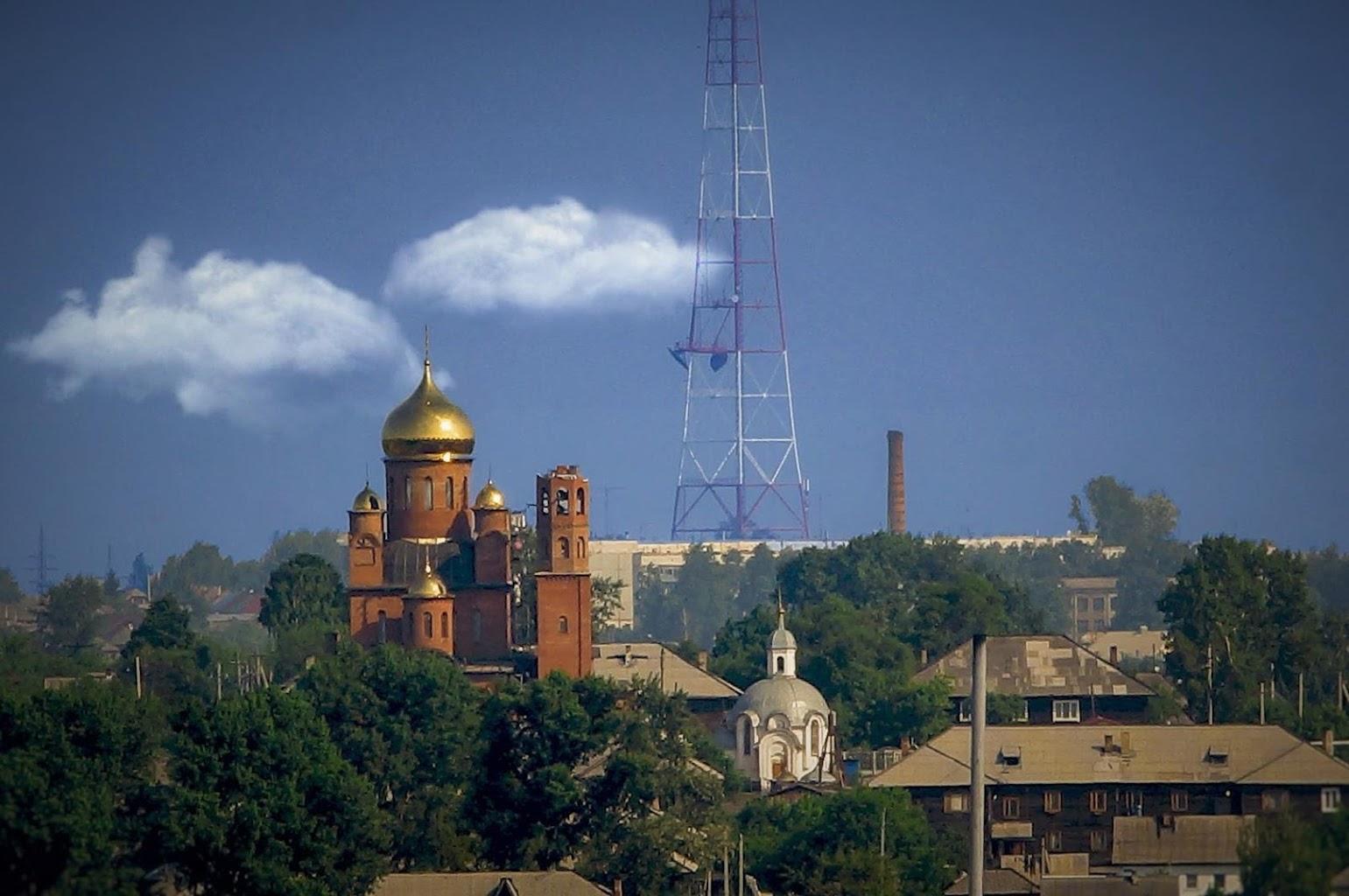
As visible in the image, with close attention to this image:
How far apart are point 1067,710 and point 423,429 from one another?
15762 millimetres

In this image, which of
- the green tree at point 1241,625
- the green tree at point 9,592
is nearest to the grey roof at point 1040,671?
the green tree at point 1241,625

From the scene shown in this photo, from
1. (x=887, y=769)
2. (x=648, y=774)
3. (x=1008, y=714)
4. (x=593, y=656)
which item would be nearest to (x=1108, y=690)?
(x=1008, y=714)

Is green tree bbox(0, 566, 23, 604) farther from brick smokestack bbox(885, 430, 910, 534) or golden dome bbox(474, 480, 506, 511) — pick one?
golden dome bbox(474, 480, 506, 511)

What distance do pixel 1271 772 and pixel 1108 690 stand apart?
938 inches

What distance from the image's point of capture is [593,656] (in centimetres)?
→ 9750

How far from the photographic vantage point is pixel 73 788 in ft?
201

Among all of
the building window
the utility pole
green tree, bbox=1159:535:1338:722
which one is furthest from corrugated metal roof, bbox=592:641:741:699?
the utility pole

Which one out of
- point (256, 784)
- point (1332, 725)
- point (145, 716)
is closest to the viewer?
point (256, 784)

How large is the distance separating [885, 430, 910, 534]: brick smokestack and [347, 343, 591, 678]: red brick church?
7208 cm

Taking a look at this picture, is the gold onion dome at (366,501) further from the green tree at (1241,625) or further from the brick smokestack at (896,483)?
the brick smokestack at (896,483)

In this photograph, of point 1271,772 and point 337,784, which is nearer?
point 337,784

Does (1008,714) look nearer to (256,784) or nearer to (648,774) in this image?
(648,774)

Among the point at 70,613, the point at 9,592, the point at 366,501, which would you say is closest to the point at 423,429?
the point at 366,501

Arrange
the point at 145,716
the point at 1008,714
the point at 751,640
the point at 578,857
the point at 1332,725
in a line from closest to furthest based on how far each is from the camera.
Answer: the point at 578,857 < the point at 145,716 < the point at 1332,725 < the point at 1008,714 < the point at 751,640
